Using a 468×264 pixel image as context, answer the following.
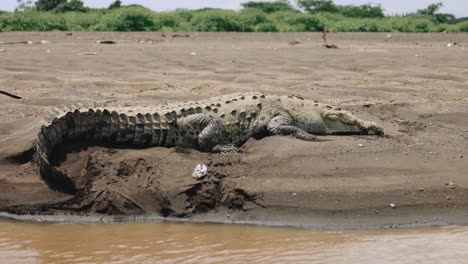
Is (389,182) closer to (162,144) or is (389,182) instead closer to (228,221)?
(228,221)

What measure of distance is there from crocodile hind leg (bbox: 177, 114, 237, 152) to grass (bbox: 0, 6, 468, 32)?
15.8 m

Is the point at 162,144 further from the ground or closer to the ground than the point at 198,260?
further from the ground

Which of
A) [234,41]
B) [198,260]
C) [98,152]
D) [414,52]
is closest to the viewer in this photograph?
[198,260]

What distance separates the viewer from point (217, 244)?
5035 mm

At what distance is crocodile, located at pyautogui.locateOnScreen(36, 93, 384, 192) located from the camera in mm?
6145

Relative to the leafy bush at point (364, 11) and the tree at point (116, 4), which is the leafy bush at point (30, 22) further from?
the leafy bush at point (364, 11)

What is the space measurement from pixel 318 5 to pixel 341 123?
2784 centimetres

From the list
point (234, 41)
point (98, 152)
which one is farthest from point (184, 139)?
point (234, 41)

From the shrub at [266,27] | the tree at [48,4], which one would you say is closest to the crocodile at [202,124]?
the shrub at [266,27]

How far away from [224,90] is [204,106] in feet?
8.58

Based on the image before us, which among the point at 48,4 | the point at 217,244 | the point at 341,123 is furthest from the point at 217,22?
the point at 217,244

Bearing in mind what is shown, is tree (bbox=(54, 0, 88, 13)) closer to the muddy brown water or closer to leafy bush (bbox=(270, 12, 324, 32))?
leafy bush (bbox=(270, 12, 324, 32))

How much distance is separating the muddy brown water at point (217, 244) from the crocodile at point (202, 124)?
2.59 ft

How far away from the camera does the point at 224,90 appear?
31.0 ft
